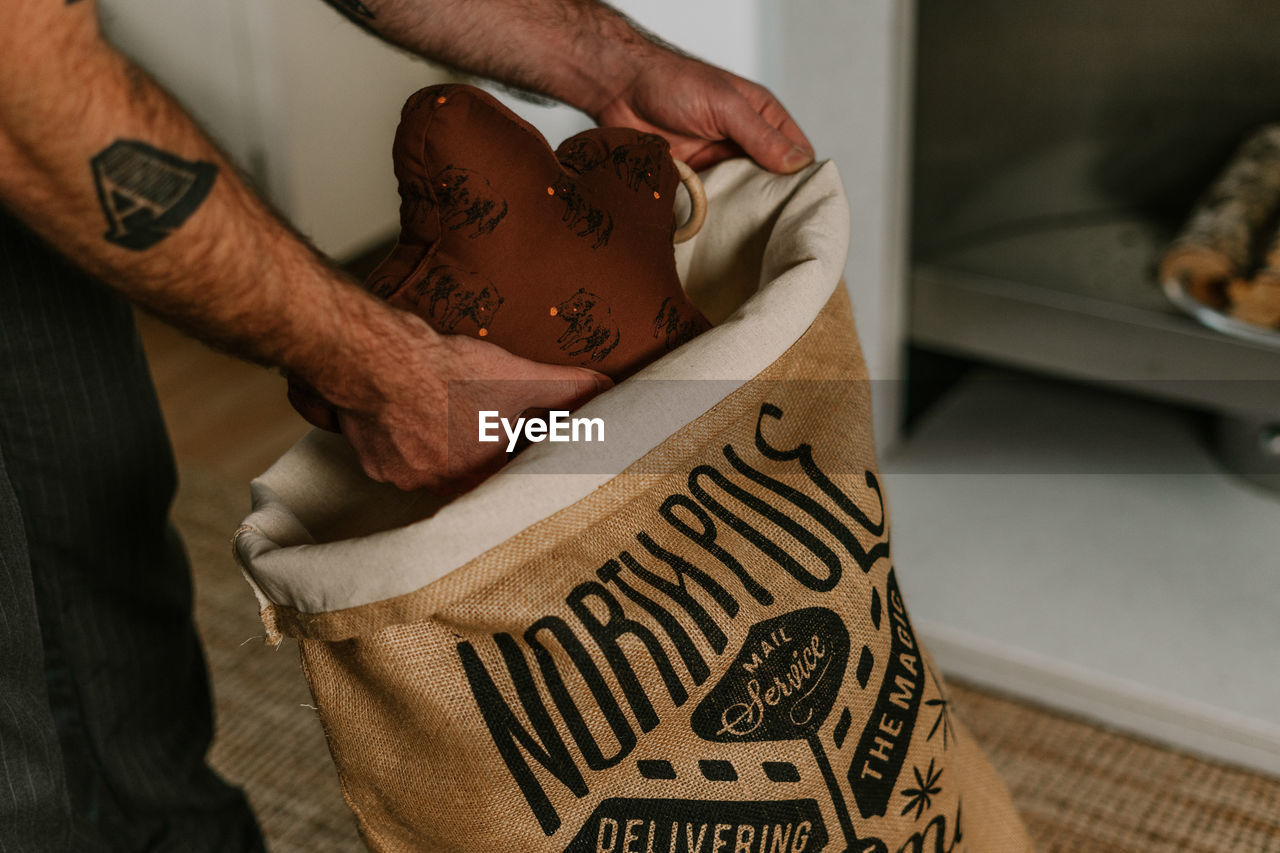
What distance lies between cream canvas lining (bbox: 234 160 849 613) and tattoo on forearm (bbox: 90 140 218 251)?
143mm

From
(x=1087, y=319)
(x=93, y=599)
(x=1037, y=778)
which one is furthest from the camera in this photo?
(x=1087, y=319)

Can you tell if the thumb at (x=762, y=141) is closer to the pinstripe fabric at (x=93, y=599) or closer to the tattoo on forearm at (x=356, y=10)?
the tattoo on forearm at (x=356, y=10)

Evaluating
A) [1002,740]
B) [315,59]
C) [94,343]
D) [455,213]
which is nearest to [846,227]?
[455,213]

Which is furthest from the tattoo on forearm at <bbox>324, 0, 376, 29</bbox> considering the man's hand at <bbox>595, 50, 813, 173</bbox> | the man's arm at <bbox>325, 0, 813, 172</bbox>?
the man's hand at <bbox>595, 50, 813, 173</bbox>

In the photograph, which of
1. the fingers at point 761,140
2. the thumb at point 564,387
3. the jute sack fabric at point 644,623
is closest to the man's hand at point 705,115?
the fingers at point 761,140

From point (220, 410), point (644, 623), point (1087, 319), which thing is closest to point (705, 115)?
point (644, 623)

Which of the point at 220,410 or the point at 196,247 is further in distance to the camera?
the point at 220,410

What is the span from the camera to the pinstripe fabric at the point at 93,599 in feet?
2.15

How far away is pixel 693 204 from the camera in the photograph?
2.13 feet

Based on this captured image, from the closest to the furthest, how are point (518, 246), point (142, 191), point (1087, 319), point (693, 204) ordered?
point (142, 191)
point (518, 246)
point (693, 204)
point (1087, 319)

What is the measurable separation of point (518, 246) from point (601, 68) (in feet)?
0.82

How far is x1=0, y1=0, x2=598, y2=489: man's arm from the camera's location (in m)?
0.40

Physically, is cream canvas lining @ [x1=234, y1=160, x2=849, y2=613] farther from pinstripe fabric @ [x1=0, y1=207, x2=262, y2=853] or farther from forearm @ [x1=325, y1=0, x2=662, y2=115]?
pinstripe fabric @ [x1=0, y1=207, x2=262, y2=853]

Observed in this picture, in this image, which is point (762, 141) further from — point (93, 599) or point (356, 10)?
point (93, 599)
